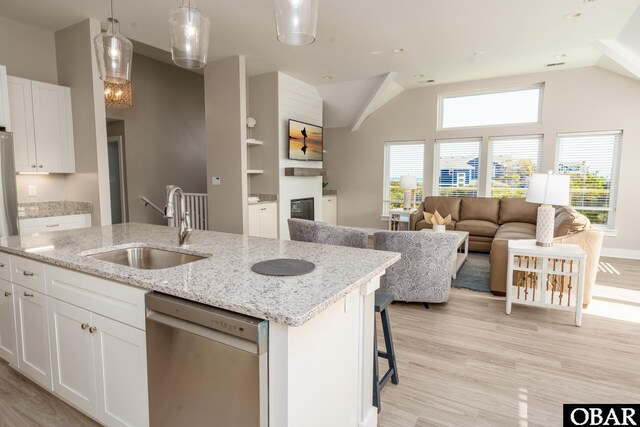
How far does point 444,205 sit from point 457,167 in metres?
0.89

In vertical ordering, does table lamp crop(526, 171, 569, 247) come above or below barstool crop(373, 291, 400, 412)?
above

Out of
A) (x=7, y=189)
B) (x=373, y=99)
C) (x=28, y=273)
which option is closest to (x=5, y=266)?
(x=28, y=273)

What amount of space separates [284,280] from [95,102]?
3.56 m

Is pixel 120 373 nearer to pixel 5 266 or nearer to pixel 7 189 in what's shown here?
pixel 5 266

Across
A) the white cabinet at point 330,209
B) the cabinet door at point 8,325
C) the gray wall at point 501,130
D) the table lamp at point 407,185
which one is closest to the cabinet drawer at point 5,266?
the cabinet door at point 8,325

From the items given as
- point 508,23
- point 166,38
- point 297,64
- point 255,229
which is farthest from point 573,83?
point 166,38

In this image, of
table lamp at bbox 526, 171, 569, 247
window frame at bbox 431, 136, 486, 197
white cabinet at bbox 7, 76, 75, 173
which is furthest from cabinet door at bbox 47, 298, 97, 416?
window frame at bbox 431, 136, 486, 197

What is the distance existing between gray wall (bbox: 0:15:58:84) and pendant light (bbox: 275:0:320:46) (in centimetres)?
374

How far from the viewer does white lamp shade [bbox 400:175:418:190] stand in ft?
22.2

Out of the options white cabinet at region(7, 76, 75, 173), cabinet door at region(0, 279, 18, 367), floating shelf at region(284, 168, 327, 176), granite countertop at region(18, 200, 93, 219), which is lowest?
cabinet door at region(0, 279, 18, 367)

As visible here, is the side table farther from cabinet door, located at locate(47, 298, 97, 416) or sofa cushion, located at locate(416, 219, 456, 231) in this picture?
cabinet door, located at locate(47, 298, 97, 416)

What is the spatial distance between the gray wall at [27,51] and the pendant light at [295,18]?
12.3 ft

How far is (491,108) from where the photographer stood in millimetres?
6578

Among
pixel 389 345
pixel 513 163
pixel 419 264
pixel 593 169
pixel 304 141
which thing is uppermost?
pixel 304 141
